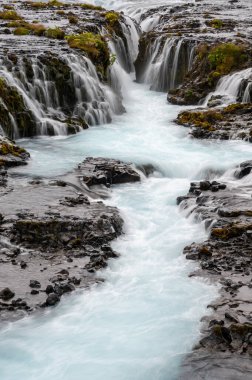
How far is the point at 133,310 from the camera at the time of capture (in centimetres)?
1133

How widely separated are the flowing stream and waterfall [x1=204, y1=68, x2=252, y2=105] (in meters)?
8.21

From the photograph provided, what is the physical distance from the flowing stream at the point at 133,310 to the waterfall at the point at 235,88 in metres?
8.21

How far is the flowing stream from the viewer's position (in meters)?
9.67

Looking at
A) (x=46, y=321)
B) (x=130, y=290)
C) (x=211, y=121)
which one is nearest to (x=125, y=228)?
(x=130, y=290)

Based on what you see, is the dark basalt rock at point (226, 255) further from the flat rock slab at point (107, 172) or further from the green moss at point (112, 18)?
the green moss at point (112, 18)

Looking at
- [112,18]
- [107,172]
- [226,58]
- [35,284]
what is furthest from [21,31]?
[35,284]

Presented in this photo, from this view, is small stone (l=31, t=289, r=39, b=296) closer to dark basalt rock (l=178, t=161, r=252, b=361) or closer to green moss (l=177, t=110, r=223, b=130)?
dark basalt rock (l=178, t=161, r=252, b=361)

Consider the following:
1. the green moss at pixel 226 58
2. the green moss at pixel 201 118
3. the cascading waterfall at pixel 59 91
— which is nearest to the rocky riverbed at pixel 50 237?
the cascading waterfall at pixel 59 91

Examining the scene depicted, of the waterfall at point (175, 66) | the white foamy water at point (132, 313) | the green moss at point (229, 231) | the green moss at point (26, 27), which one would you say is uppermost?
the green moss at point (26, 27)

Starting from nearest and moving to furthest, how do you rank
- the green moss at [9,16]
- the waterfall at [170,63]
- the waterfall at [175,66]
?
1. the waterfall at [170,63]
2. the waterfall at [175,66]
3. the green moss at [9,16]

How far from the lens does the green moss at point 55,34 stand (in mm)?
32344

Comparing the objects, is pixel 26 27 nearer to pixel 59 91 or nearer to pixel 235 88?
pixel 59 91

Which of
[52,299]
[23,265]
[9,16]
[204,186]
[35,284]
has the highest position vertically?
[9,16]

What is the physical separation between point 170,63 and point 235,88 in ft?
24.4
